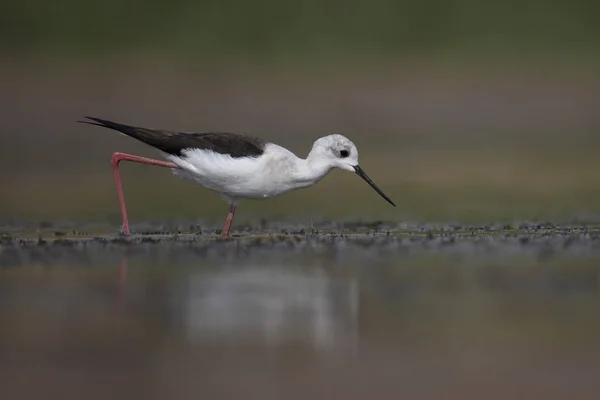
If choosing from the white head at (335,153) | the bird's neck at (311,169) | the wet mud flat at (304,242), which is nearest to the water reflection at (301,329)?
the wet mud flat at (304,242)

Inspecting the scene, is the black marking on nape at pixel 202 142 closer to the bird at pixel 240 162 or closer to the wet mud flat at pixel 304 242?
the bird at pixel 240 162

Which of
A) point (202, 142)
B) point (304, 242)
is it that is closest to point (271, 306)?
point (304, 242)

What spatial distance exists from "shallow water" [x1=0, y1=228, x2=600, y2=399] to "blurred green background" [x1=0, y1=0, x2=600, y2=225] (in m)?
3.83

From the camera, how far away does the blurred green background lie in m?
16.1

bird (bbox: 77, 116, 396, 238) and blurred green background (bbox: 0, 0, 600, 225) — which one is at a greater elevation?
blurred green background (bbox: 0, 0, 600, 225)

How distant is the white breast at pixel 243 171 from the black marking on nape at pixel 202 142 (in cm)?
5

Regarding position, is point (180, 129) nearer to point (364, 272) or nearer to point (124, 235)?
point (124, 235)

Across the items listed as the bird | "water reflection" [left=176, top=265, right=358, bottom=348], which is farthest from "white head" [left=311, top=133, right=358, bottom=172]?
"water reflection" [left=176, top=265, right=358, bottom=348]

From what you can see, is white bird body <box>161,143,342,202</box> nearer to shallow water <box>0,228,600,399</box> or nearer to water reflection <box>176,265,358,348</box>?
shallow water <box>0,228,600,399</box>

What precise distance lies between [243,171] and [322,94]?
32.0 feet

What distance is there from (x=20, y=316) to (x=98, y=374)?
5.01 feet

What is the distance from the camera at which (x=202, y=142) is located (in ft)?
39.8

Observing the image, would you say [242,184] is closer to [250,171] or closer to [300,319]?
[250,171]

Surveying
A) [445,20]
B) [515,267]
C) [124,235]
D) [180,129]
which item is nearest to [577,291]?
[515,267]
